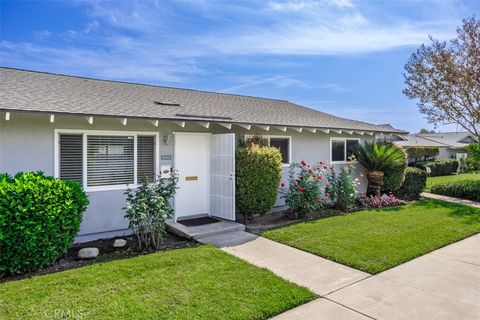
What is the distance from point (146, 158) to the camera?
8078 millimetres

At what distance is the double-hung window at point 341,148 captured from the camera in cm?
1246

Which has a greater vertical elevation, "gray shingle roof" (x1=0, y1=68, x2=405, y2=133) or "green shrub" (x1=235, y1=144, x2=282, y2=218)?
"gray shingle roof" (x1=0, y1=68, x2=405, y2=133)

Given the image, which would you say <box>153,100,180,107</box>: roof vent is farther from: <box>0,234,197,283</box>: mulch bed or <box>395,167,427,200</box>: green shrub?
<box>395,167,427,200</box>: green shrub

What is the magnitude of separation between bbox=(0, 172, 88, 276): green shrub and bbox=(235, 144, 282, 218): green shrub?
412cm

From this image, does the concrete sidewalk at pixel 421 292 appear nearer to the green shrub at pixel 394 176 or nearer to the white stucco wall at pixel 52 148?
the white stucco wall at pixel 52 148

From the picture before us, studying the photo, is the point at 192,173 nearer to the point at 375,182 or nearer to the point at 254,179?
the point at 254,179

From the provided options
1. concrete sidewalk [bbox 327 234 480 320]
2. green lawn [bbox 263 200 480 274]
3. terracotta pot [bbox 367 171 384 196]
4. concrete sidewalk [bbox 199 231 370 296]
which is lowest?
concrete sidewalk [bbox 327 234 480 320]

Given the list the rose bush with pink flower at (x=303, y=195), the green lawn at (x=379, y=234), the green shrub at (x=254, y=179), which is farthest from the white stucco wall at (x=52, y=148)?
the green lawn at (x=379, y=234)

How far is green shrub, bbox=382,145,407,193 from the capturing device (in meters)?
12.4

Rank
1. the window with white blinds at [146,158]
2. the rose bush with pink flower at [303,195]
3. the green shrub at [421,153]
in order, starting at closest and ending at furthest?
the window with white blinds at [146,158] → the rose bush with pink flower at [303,195] → the green shrub at [421,153]

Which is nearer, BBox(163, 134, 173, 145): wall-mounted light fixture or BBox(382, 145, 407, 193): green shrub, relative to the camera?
BBox(163, 134, 173, 145): wall-mounted light fixture

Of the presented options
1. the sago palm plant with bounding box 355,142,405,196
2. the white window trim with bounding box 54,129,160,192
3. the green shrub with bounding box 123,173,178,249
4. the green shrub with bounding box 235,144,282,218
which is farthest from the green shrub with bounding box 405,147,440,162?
the green shrub with bounding box 123,173,178,249

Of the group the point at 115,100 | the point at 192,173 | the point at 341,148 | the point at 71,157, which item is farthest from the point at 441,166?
the point at 71,157

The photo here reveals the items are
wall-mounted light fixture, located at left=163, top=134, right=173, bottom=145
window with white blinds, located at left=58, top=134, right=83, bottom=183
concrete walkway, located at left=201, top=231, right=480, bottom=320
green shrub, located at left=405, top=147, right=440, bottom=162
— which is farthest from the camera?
green shrub, located at left=405, top=147, right=440, bottom=162
